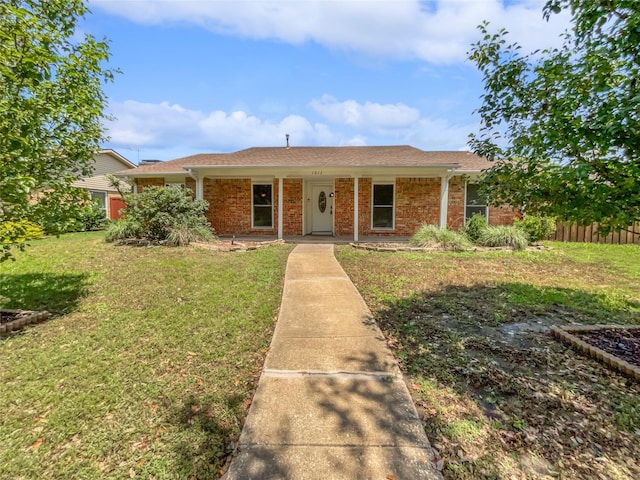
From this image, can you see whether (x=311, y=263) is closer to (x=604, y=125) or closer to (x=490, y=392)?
(x=490, y=392)

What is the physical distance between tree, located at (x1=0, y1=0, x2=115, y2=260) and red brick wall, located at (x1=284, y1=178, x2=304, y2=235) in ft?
27.1

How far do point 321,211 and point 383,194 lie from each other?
2622mm

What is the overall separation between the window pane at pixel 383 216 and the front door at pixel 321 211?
1864 mm

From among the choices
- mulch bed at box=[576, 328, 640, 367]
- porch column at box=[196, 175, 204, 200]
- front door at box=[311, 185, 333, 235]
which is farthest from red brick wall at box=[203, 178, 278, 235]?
mulch bed at box=[576, 328, 640, 367]

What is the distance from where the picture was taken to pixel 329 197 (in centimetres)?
1324

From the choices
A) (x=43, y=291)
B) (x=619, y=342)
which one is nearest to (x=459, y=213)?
(x=619, y=342)

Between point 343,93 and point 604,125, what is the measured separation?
13.9 metres

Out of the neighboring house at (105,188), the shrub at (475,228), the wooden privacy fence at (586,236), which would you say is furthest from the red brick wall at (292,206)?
the neighboring house at (105,188)

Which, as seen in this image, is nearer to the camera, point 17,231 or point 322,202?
point 17,231

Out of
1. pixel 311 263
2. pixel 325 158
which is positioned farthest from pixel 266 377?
pixel 325 158

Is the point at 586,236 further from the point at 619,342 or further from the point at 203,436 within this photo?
the point at 203,436

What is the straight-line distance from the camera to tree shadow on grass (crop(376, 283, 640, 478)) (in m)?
2.04

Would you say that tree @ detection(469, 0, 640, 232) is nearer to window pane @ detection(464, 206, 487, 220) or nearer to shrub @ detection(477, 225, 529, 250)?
shrub @ detection(477, 225, 529, 250)

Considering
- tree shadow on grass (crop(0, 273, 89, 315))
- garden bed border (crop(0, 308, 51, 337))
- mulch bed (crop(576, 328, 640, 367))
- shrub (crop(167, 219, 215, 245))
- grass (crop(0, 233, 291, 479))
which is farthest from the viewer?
shrub (crop(167, 219, 215, 245))
